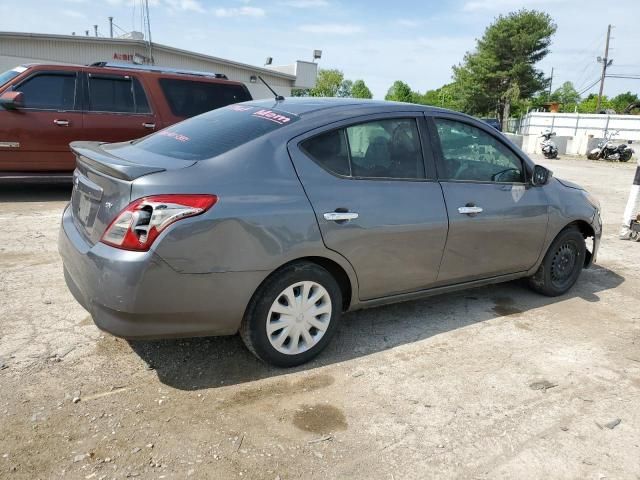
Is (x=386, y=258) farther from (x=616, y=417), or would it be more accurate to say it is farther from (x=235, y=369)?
(x=616, y=417)

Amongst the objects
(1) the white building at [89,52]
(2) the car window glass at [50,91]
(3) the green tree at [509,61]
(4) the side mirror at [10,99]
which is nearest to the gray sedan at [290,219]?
(4) the side mirror at [10,99]

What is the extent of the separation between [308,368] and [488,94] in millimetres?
48673

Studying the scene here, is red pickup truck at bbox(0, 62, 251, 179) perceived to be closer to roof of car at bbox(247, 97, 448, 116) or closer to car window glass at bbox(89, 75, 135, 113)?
car window glass at bbox(89, 75, 135, 113)

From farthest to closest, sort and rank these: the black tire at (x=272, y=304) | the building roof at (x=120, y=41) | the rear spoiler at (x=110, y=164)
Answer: the building roof at (x=120, y=41)
the black tire at (x=272, y=304)
the rear spoiler at (x=110, y=164)

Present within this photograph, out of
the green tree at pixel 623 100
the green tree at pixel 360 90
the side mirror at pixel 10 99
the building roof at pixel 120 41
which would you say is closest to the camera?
the side mirror at pixel 10 99

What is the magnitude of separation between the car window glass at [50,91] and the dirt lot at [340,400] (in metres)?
4.16

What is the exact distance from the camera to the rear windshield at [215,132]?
3.20 metres

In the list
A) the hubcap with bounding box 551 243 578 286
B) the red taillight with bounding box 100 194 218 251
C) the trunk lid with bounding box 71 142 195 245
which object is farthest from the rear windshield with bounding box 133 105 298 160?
the hubcap with bounding box 551 243 578 286

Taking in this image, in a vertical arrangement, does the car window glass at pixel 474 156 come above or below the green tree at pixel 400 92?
below

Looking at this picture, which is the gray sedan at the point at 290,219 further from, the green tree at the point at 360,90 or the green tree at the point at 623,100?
the green tree at the point at 360,90

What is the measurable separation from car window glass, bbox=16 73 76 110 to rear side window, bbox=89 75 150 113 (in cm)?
28

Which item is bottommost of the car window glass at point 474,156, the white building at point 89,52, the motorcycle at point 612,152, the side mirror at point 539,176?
the motorcycle at point 612,152

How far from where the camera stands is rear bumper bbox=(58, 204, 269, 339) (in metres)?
2.73

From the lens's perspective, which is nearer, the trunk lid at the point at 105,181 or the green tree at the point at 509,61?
the trunk lid at the point at 105,181
